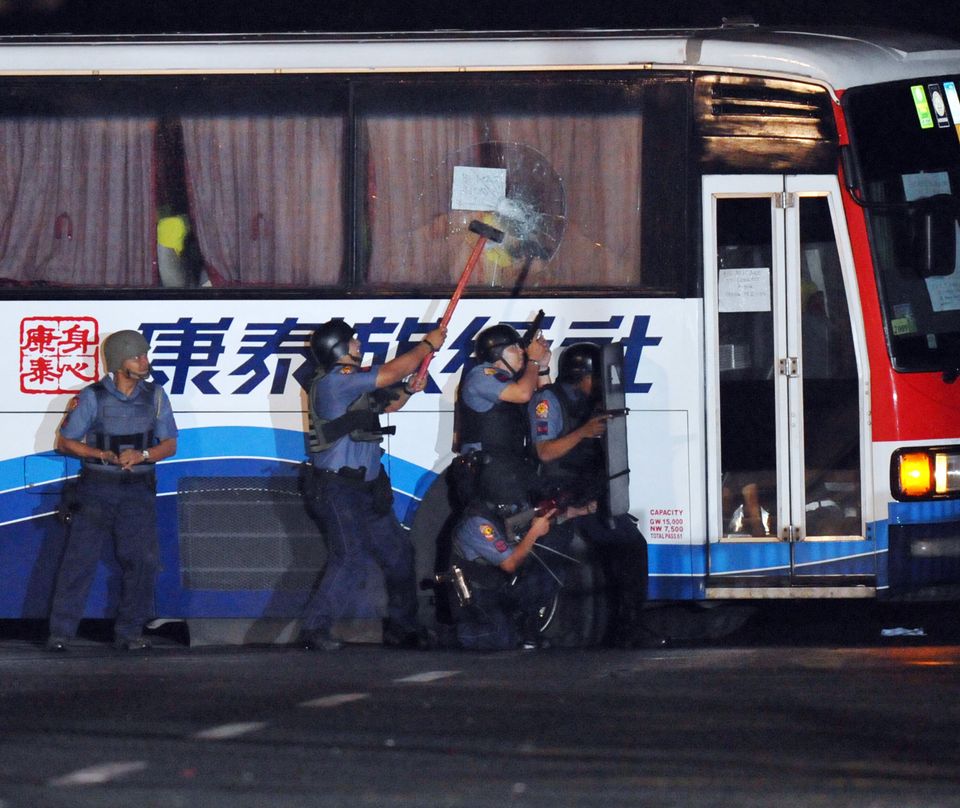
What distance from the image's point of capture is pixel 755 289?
29.6 ft

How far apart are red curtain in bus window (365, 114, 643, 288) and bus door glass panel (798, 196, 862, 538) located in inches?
37.1

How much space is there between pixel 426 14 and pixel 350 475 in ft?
38.9

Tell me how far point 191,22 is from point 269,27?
90 cm

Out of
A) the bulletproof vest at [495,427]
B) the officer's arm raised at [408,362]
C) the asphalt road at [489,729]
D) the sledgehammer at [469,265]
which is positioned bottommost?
the asphalt road at [489,729]

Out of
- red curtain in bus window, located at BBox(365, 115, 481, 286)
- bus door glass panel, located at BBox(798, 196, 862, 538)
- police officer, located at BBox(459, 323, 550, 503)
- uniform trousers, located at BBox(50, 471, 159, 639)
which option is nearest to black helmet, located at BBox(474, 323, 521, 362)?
police officer, located at BBox(459, 323, 550, 503)

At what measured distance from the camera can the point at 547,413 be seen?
9109mm

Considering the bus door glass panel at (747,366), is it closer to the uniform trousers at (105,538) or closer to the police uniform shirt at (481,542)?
the police uniform shirt at (481,542)

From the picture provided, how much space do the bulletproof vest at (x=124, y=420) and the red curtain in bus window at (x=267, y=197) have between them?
2.50 ft

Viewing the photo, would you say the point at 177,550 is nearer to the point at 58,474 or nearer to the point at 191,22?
the point at 58,474

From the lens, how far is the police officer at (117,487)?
902 cm

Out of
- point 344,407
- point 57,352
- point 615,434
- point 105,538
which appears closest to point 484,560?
point 615,434

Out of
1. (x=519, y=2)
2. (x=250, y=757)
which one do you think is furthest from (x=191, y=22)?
(x=250, y=757)

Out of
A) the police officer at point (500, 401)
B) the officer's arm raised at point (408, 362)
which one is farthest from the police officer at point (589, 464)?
the officer's arm raised at point (408, 362)

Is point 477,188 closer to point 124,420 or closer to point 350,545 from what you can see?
point 350,545
